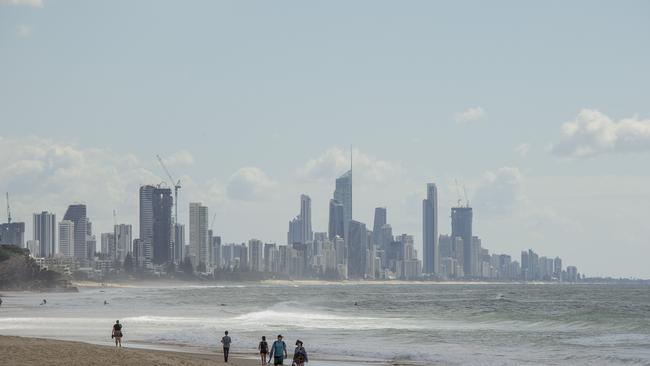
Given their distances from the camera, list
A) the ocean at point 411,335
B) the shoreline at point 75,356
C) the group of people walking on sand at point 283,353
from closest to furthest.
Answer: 1. the shoreline at point 75,356
2. the group of people walking on sand at point 283,353
3. the ocean at point 411,335

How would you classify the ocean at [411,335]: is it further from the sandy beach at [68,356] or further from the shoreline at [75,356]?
the sandy beach at [68,356]

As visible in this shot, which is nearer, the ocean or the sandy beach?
the sandy beach

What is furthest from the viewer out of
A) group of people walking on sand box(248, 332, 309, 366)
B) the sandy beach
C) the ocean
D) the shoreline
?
the ocean

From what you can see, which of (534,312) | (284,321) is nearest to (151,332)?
(284,321)

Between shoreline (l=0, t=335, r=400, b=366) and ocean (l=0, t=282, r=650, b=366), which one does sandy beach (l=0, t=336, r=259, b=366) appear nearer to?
shoreline (l=0, t=335, r=400, b=366)

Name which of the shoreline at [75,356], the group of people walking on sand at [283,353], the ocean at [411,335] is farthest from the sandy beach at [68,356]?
the ocean at [411,335]

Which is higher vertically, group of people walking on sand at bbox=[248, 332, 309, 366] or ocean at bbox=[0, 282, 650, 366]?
group of people walking on sand at bbox=[248, 332, 309, 366]

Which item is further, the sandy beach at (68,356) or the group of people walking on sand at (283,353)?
the group of people walking on sand at (283,353)

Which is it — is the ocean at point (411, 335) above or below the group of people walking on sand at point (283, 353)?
below

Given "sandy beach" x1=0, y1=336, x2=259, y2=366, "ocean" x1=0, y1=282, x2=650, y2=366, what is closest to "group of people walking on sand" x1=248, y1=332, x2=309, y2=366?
"sandy beach" x1=0, y1=336, x2=259, y2=366

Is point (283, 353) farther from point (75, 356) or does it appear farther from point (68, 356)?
point (68, 356)

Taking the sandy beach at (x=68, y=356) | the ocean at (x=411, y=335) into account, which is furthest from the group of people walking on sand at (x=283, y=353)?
the ocean at (x=411, y=335)

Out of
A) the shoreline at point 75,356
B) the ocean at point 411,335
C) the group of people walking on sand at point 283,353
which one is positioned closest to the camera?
the shoreline at point 75,356

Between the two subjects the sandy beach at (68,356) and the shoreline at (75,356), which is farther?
the shoreline at (75,356)
